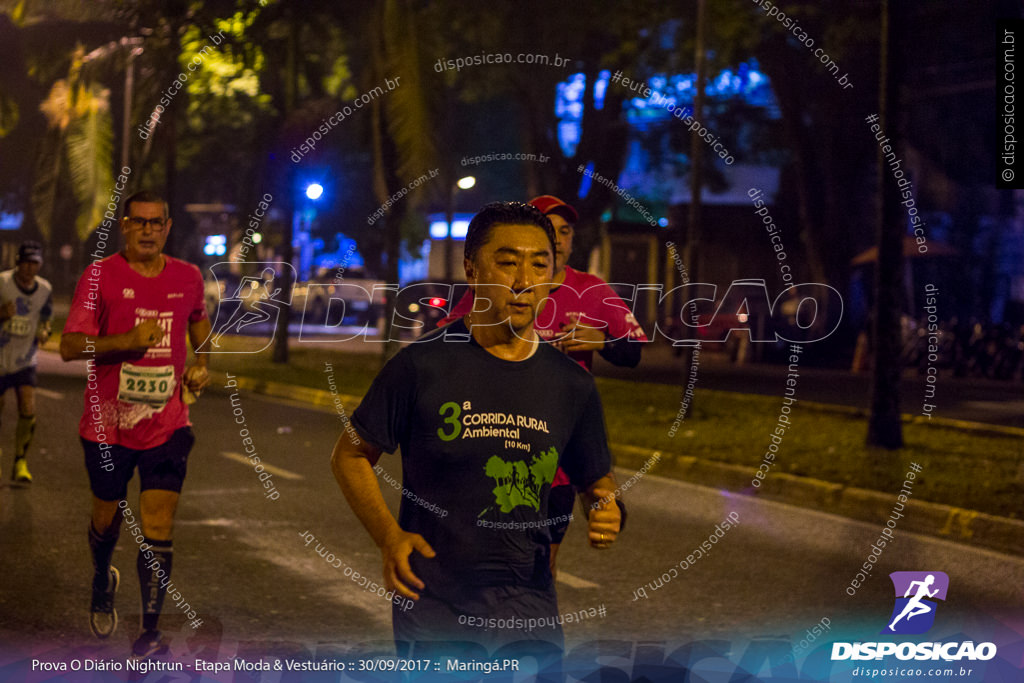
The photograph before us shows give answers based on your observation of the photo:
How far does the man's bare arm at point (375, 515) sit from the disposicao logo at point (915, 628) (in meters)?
3.26

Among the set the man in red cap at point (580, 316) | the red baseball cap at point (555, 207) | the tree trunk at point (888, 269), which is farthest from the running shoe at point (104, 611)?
the tree trunk at point (888, 269)

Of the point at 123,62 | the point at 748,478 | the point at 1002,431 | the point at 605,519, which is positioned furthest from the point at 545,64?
the point at 605,519

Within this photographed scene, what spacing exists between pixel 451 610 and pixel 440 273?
132 feet

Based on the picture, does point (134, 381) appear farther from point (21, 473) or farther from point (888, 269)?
point (888, 269)

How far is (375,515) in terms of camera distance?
131 inches

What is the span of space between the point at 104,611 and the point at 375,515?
10.1ft

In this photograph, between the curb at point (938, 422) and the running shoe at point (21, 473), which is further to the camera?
the curb at point (938, 422)

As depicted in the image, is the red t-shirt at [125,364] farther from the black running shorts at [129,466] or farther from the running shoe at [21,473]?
the running shoe at [21,473]

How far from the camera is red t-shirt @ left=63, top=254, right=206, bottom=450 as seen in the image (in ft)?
19.0

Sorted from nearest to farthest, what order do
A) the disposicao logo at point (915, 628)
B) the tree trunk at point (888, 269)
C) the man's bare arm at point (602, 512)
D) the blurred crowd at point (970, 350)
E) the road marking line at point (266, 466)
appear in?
the man's bare arm at point (602, 512) → the disposicao logo at point (915, 628) → the road marking line at point (266, 466) → the tree trunk at point (888, 269) → the blurred crowd at point (970, 350)

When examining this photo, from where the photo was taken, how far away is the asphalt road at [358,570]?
6.31m

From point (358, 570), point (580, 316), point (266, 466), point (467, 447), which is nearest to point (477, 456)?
point (467, 447)

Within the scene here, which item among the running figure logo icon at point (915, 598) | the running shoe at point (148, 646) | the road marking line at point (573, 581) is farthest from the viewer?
the road marking line at point (573, 581)

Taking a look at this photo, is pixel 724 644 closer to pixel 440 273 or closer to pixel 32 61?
pixel 32 61
